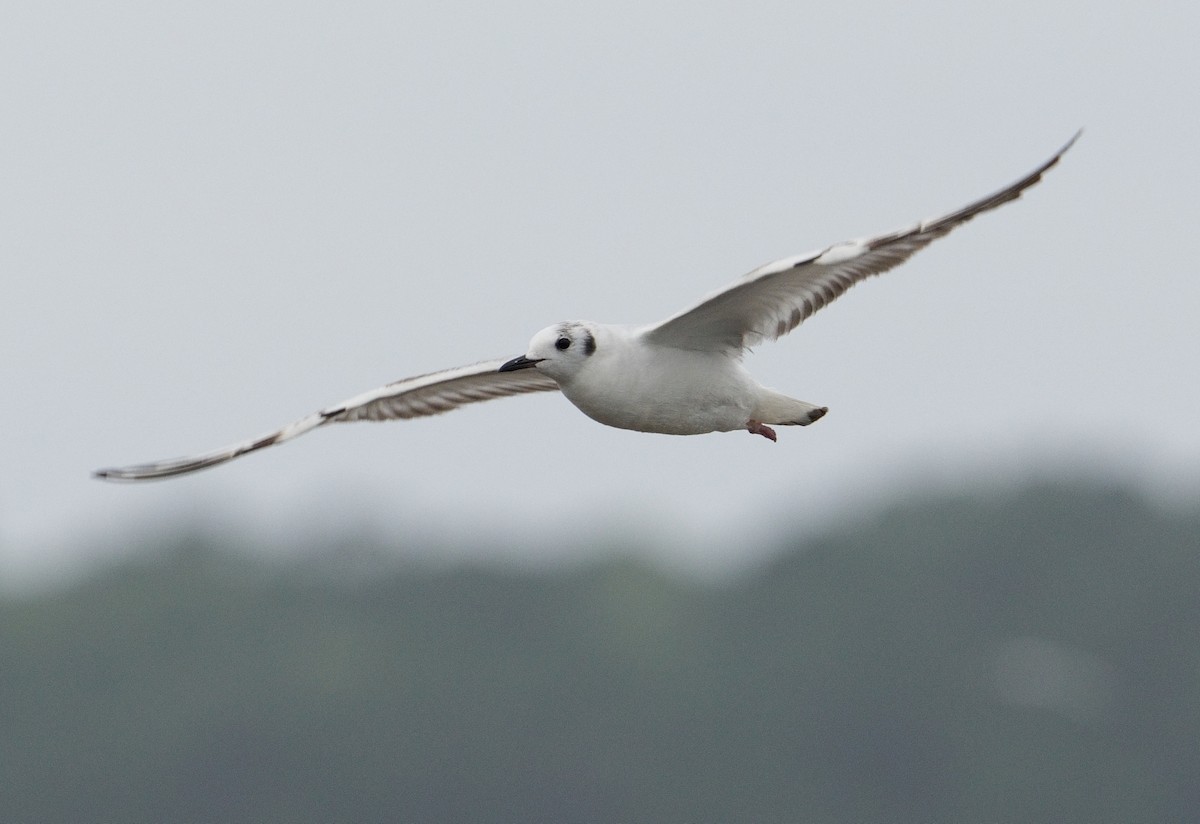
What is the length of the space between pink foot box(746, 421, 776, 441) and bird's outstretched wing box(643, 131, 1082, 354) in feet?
2.44

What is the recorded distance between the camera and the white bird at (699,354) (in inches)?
647

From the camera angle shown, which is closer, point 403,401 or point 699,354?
point 699,354

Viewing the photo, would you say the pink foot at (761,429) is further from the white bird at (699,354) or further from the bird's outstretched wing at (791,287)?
the bird's outstretched wing at (791,287)

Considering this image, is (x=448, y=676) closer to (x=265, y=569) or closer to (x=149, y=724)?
(x=149, y=724)

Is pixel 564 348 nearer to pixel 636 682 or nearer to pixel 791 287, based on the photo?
pixel 791 287

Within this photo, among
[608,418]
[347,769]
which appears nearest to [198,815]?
[347,769]

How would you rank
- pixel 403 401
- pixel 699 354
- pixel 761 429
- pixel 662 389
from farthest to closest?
pixel 403 401
pixel 761 429
pixel 699 354
pixel 662 389

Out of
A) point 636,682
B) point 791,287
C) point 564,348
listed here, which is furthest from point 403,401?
point 636,682

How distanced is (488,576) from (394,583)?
599cm

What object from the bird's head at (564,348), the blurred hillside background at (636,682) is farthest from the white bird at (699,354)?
the blurred hillside background at (636,682)

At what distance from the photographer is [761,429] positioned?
1816 cm

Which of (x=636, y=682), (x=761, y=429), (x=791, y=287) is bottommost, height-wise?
(x=636, y=682)

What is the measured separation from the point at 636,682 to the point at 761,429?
3988 inches

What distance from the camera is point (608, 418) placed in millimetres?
17062
